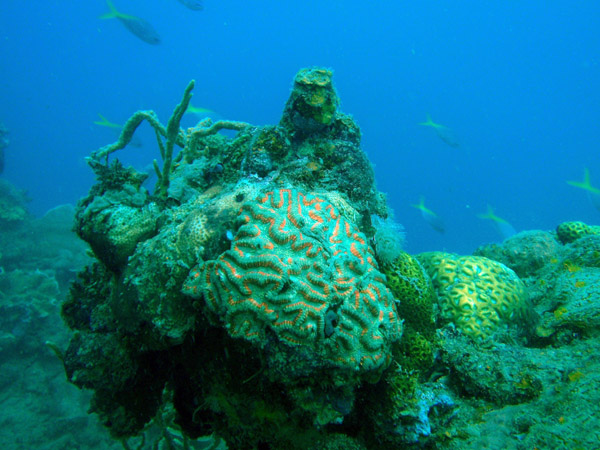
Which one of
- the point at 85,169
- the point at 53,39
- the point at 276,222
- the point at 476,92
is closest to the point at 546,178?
the point at 476,92

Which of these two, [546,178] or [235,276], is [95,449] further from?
[546,178]

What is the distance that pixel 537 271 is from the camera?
19.2 ft

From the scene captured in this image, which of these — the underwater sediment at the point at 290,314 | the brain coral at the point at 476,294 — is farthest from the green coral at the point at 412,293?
the brain coral at the point at 476,294

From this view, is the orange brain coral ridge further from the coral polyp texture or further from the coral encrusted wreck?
the coral polyp texture

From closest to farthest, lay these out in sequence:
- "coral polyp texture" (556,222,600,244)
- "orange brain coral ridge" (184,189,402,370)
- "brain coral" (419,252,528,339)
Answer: "orange brain coral ridge" (184,189,402,370), "brain coral" (419,252,528,339), "coral polyp texture" (556,222,600,244)

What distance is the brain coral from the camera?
12.3 ft

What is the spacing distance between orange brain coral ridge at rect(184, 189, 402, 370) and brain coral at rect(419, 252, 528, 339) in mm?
1607

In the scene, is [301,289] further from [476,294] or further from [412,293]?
[476,294]

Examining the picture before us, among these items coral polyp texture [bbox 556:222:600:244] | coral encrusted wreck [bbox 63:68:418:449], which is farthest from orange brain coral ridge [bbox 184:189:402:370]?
coral polyp texture [bbox 556:222:600:244]

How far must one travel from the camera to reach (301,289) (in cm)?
235

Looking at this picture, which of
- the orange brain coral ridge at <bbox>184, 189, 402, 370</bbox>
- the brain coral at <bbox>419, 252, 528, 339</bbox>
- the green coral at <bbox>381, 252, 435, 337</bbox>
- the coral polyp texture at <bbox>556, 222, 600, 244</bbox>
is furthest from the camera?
the coral polyp texture at <bbox>556, 222, 600, 244</bbox>

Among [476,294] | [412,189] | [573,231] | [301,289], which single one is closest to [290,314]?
[301,289]

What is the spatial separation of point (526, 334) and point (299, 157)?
135 inches

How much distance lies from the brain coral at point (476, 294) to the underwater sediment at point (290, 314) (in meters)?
0.02
